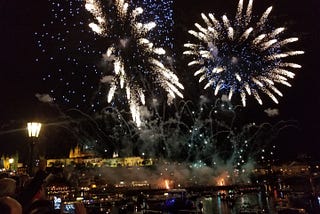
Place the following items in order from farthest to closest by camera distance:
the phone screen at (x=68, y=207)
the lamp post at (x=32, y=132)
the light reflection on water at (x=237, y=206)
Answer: the light reflection on water at (x=237, y=206) → the lamp post at (x=32, y=132) → the phone screen at (x=68, y=207)

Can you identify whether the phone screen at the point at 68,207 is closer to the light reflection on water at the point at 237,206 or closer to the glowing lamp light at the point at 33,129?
the glowing lamp light at the point at 33,129

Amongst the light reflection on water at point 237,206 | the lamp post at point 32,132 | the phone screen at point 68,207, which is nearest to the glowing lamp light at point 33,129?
the lamp post at point 32,132

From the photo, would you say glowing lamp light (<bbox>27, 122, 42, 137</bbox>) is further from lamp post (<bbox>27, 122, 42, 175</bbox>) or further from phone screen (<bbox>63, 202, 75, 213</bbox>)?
phone screen (<bbox>63, 202, 75, 213</bbox>)

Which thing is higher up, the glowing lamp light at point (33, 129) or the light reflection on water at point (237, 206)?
the glowing lamp light at point (33, 129)

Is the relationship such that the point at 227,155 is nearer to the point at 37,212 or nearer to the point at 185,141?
the point at 185,141

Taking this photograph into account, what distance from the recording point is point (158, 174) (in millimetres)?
63375

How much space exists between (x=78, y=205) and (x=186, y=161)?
63353mm

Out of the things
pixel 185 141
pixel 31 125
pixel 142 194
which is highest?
pixel 185 141

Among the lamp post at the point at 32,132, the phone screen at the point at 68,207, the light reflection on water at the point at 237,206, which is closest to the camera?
the phone screen at the point at 68,207

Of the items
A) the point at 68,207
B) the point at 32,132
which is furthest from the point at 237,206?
the point at 68,207

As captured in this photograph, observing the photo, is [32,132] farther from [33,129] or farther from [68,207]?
[68,207]

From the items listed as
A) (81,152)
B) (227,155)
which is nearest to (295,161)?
(227,155)

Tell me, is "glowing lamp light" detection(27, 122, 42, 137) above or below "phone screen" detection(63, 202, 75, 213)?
above

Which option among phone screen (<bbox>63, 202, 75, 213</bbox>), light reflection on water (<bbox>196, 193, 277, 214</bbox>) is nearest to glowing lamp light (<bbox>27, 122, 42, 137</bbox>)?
phone screen (<bbox>63, 202, 75, 213</bbox>)
